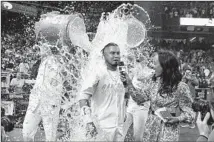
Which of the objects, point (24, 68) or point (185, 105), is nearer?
point (185, 105)

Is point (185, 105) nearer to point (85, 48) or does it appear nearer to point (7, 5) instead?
point (85, 48)

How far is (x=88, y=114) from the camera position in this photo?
3.51 meters

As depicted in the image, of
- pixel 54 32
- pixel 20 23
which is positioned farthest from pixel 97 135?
pixel 20 23

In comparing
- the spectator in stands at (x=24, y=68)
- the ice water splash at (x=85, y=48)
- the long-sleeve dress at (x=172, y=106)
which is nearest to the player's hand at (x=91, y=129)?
the long-sleeve dress at (x=172, y=106)

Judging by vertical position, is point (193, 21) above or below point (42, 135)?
above

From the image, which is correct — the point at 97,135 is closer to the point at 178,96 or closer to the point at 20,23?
the point at 178,96

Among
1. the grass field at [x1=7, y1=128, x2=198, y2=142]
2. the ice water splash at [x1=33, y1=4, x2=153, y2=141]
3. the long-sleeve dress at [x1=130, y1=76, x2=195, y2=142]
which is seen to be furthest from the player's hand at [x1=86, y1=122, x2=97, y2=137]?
the grass field at [x1=7, y1=128, x2=198, y2=142]

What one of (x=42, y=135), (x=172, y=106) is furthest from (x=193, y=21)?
(x=172, y=106)

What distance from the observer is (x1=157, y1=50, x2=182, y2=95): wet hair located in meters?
3.61

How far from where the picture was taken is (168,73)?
367 cm

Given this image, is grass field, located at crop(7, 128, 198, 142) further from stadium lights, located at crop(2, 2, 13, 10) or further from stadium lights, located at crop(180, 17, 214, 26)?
stadium lights, located at crop(2, 2, 13, 10)

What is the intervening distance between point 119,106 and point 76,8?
15.4 feet

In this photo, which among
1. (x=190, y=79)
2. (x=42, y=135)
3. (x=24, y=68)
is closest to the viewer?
(x=42, y=135)

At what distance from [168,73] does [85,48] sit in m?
2.18
